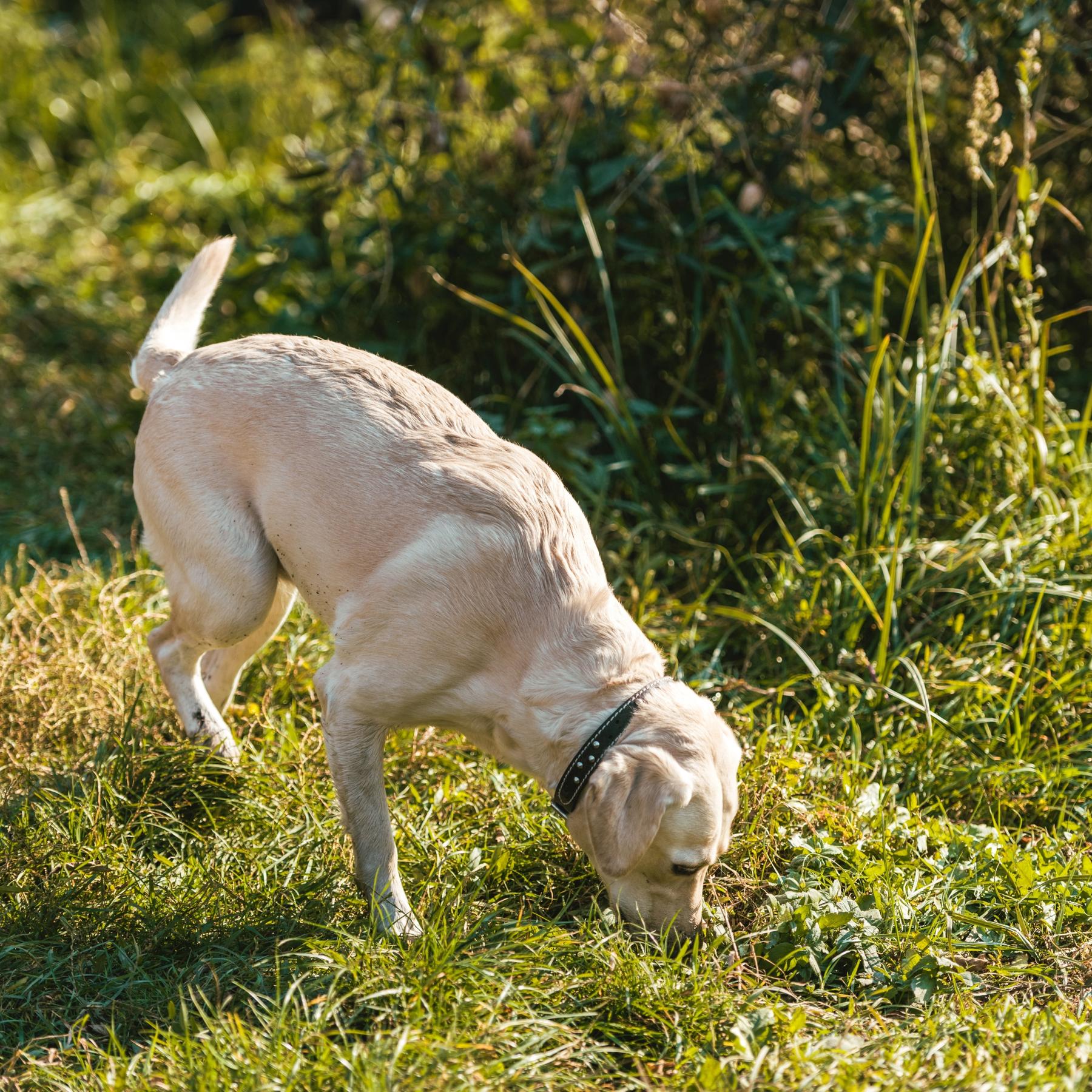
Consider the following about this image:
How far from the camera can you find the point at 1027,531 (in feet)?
14.3

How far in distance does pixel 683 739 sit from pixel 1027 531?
2.14 metres

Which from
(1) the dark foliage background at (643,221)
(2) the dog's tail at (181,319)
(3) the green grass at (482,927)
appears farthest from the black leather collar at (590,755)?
(1) the dark foliage background at (643,221)

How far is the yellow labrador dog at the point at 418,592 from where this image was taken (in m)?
2.85

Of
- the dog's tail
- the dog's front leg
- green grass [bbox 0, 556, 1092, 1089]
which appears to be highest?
the dog's tail

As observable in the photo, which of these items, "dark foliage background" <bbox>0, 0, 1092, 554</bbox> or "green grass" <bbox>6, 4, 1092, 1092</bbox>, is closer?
"green grass" <bbox>6, 4, 1092, 1092</bbox>

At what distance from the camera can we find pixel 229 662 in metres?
3.84

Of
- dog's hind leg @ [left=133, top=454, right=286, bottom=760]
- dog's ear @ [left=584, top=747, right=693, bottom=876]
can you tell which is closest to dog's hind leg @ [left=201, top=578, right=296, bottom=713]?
dog's hind leg @ [left=133, top=454, right=286, bottom=760]

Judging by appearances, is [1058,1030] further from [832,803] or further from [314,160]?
[314,160]

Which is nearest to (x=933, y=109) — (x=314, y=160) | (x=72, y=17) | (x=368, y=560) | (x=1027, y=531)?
(x=1027, y=531)

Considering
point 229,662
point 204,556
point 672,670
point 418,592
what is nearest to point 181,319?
point 204,556

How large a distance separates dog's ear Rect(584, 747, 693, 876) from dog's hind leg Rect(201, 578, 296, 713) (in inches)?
55.5

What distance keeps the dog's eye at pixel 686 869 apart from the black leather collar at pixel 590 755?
28 centimetres

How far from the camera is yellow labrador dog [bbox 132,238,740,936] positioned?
112 inches

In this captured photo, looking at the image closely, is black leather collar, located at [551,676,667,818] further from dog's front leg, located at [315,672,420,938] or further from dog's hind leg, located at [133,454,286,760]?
dog's hind leg, located at [133,454,286,760]
